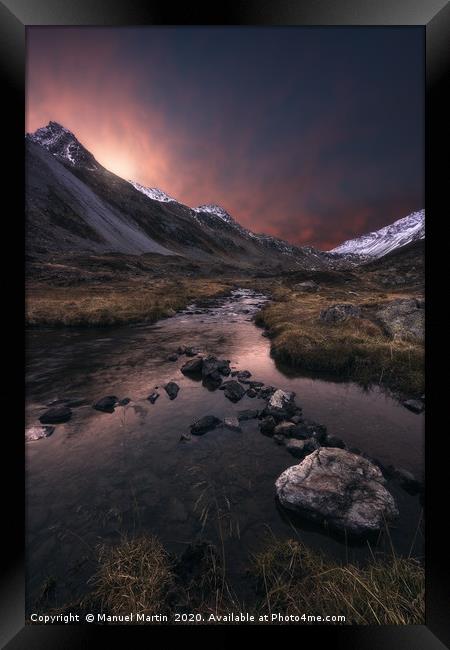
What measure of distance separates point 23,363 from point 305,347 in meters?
11.2

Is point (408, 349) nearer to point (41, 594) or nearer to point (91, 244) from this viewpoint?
point (41, 594)

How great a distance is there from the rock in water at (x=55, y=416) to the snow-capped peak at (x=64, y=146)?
219361 mm

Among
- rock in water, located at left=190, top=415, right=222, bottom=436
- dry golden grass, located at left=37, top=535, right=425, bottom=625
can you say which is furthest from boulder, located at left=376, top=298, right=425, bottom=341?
dry golden grass, located at left=37, top=535, right=425, bottom=625

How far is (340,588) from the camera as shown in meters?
3.13

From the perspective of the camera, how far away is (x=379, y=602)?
283 cm

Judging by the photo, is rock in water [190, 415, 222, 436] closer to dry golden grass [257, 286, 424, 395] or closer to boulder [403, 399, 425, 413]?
dry golden grass [257, 286, 424, 395]

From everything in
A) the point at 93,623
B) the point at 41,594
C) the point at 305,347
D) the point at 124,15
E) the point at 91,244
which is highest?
the point at 91,244

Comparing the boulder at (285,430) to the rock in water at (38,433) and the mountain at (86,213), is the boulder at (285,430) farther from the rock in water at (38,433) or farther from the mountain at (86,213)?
the mountain at (86,213)

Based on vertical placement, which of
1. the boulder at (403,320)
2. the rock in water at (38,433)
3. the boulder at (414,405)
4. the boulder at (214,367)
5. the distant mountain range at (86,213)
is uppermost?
the distant mountain range at (86,213)

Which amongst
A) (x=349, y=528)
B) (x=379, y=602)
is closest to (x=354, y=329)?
(x=349, y=528)

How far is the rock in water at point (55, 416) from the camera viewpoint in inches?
293

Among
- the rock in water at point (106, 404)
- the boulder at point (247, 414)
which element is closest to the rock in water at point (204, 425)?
the boulder at point (247, 414)

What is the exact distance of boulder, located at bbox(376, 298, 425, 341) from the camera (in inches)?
526

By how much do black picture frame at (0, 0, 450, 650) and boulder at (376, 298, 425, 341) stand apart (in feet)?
38.7
